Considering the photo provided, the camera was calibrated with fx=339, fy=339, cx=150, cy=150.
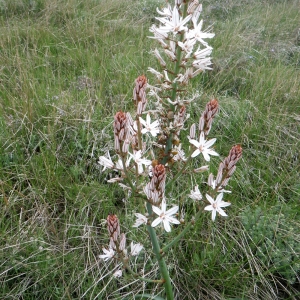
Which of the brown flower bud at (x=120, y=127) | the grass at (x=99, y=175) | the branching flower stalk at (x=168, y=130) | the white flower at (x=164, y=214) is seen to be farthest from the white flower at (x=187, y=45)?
the grass at (x=99, y=175)

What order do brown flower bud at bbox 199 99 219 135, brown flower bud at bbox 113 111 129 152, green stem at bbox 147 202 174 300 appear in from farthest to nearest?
green stem at bbox 147 202 174 300
brown flower bud at bbox 199 99 219 135
brown flower bud at bbox 113 111 129 152

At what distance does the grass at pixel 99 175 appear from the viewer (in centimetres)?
242

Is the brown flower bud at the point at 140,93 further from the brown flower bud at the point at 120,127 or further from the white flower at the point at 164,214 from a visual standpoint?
the white flower at the point at 164,214

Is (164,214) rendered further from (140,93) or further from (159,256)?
(140,93)

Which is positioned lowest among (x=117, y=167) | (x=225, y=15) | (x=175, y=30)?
(x=225, y=15)

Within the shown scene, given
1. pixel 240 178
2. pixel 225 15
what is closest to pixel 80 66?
pixel 240 178

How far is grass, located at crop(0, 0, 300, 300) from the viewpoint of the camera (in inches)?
95.3

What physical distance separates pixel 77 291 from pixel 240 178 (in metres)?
1.73

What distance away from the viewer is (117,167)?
59.1 inches

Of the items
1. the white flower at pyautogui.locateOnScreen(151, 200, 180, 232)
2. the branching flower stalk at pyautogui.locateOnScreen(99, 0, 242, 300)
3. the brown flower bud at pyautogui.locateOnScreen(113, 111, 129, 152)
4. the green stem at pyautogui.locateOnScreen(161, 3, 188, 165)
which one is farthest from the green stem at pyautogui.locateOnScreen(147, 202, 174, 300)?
the brown flower bud at pyautogui.locateOnScreen(113, 111, 129, 152)

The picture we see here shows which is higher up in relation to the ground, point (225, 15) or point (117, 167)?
point (117, 167)

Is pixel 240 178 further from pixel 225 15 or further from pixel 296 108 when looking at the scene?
pixel 225 15

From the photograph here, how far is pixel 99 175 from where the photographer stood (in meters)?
3.12

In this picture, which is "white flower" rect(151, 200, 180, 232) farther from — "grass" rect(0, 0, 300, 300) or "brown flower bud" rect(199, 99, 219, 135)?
"grass" rect(0, 0, 300, 300)
